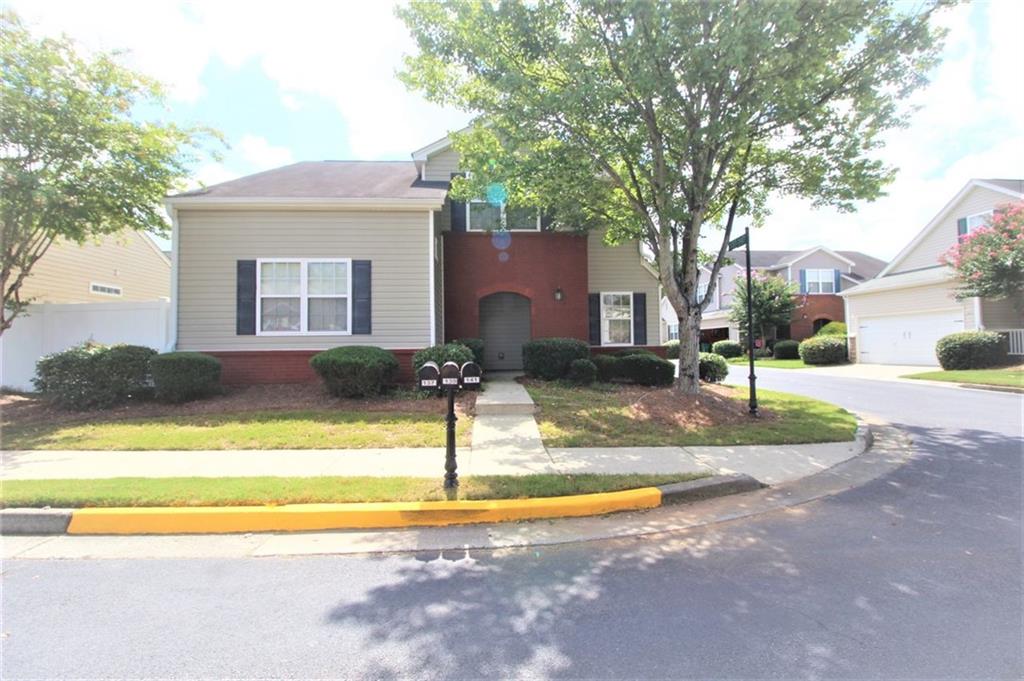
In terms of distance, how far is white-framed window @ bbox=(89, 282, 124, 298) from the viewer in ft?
58.3

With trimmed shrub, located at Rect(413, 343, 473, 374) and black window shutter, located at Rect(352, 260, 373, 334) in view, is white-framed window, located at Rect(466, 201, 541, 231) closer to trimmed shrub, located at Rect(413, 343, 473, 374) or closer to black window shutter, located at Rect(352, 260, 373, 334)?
black window shutter, located at Rect(352, 260, 373, 334)

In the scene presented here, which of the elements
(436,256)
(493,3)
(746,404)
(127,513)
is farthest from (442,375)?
(436,256)

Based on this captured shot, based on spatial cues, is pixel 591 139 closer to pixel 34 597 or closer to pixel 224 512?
pixel 224 512

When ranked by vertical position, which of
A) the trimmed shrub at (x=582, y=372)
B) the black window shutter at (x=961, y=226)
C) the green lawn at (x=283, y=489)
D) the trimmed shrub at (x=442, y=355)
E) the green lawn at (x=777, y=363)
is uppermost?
the black window shutter at (x=961, y=226)

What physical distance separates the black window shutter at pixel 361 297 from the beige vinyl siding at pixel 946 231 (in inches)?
935

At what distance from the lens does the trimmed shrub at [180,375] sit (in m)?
10.2

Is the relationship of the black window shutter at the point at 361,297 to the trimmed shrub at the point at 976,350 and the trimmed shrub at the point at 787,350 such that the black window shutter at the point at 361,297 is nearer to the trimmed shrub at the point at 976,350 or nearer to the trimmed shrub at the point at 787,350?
the trimmed shrub at the point at 976,350

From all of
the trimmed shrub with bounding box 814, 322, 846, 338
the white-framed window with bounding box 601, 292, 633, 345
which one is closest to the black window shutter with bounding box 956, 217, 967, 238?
the trimmed shrub with bounding box 814, 322, 846, 338

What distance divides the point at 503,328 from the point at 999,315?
1958cm

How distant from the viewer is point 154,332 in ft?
40.8

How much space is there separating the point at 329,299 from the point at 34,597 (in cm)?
932

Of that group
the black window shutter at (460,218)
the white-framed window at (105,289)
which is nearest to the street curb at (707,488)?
the black window shutter at (460,218)

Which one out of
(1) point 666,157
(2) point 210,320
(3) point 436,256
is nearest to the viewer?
(1) point 666,157

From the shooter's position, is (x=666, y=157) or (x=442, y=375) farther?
(x=666, y=157)
